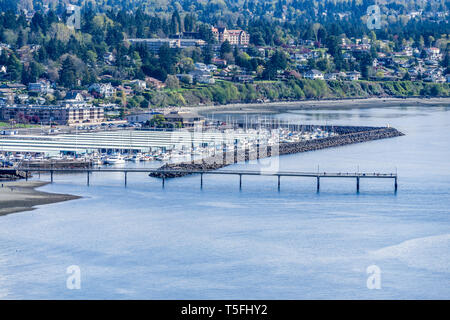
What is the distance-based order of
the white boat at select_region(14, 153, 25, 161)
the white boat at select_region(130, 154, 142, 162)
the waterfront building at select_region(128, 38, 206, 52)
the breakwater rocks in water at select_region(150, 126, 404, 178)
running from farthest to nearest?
1. the waterfront building at select_region(128, 38, 206, 52)
2. the white boat at select_region(130, 154, 142, 162)
3. the white boat at select_region(14, 153, 25, 161)
4. the breakwater rocks in water at select_region(150, 126, 404, 178)

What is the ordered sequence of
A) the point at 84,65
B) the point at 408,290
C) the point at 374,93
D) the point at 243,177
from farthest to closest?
the point at 374,93
the point at 84,65
the point at 243,177
the point at 408,290

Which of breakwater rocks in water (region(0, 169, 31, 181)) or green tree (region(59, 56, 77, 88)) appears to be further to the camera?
green tree (region(59, 56, 77, 88))

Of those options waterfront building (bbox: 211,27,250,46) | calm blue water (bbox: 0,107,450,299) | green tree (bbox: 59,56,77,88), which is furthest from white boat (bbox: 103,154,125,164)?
waterfront building (bbox: 211,27,250,46)

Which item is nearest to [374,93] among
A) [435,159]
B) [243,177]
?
[435,159]

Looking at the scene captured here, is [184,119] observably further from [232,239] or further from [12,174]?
[232,239]

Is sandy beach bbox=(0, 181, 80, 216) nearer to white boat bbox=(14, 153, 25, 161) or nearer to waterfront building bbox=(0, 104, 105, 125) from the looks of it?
white boat bbox=(14, 153, 25, 161)

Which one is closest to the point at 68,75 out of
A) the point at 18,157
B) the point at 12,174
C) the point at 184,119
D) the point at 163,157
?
the point at 184,119

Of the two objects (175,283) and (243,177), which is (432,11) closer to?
(243,177)
